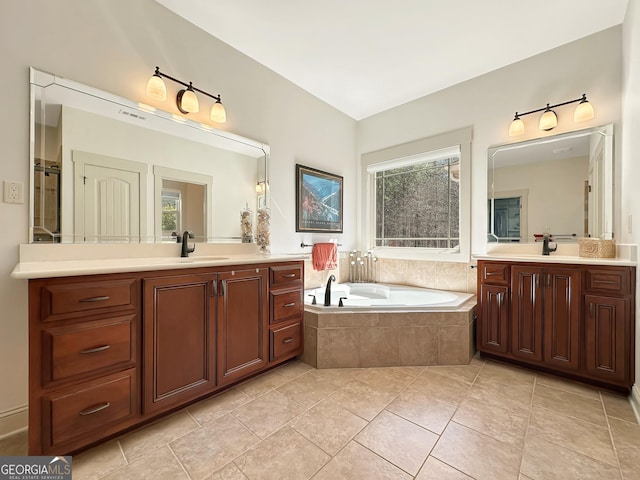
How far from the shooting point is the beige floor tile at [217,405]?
5.52 feet

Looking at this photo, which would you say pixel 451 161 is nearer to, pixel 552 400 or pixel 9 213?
pixel 552 400

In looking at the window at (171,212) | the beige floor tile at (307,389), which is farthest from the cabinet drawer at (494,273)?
the window at (171,212)

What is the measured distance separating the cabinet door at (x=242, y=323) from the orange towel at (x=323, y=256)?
3.42ft

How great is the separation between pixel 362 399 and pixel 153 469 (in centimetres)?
Answer: 117

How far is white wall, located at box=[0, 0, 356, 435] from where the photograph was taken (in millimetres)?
1517

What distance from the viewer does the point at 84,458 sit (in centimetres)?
134

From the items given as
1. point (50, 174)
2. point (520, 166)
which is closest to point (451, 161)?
point (520, 166)

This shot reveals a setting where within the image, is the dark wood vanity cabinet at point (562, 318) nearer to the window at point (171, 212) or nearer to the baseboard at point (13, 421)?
the window at point (171, 212)

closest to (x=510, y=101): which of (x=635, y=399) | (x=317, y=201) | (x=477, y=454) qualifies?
(x=317, y=201)

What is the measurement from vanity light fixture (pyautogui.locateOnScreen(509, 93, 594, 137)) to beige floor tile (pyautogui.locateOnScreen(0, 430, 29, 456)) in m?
4.01

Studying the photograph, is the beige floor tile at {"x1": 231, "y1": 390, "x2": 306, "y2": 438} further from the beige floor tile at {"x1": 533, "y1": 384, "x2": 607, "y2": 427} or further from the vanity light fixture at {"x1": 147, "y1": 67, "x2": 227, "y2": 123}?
the vanity light fixture at {"x1": 147, "y1": 67, "x2": 227, "y2": 123}

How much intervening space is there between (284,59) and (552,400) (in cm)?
335

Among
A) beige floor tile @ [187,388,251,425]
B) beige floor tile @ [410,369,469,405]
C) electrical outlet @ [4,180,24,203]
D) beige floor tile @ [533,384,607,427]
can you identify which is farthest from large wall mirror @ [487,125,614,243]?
electrical outlet @ [4,180,24,203]

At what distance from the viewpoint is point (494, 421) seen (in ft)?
5.32
